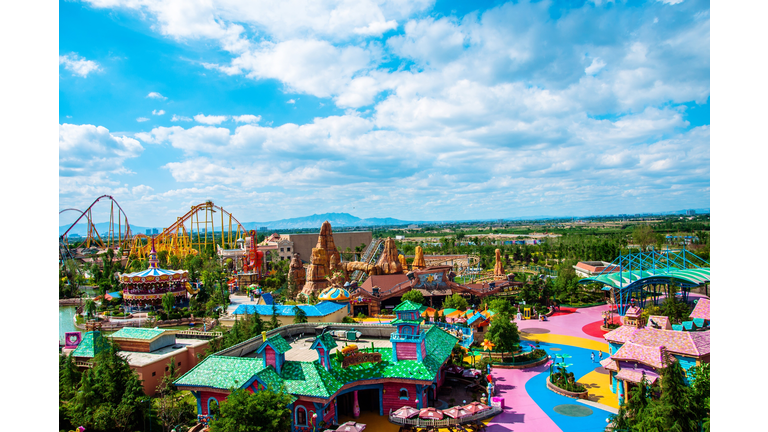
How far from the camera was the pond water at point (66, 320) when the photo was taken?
40487mm

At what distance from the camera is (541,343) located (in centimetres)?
3238

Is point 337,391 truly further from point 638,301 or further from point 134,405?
point 638,301

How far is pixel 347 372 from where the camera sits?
62.6 ft

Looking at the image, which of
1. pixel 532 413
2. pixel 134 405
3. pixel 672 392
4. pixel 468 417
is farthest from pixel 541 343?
pixel 134 405

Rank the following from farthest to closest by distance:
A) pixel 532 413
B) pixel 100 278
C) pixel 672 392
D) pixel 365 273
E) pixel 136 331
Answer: pixel 100 278, pixel 365 273, pixel 136 331, pixel 532 413, pixel 672 392

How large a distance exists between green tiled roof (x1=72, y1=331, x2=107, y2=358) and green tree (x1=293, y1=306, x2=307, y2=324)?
45.4ft

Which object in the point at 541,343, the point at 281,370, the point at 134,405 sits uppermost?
the point at 281,370

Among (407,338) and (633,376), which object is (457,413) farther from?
(633,376)

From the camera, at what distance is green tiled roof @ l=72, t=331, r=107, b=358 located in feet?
75.8

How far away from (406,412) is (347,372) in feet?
10.5

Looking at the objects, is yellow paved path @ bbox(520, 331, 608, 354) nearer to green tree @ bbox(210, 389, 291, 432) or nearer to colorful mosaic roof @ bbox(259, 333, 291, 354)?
colorful mosaic roof @ bbox(259, 333, 291, 354)

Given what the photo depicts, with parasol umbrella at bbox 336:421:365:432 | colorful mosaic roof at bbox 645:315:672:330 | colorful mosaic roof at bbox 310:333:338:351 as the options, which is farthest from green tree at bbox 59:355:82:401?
colorful mosaic roof at bbox 645:315:672:330

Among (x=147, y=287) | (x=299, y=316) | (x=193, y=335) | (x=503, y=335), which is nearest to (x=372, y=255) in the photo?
(x=147, y=287)

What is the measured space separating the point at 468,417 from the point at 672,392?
7802 mm
